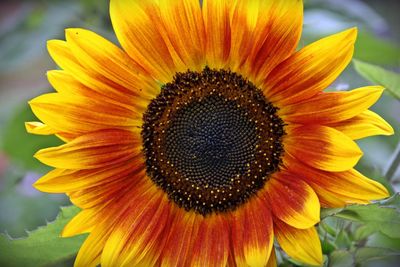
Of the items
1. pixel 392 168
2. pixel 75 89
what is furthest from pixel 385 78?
pixel 75 89

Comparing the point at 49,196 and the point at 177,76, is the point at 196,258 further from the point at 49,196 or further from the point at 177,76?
the point at 49,196

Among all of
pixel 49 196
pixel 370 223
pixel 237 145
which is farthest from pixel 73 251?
pixel 49 196

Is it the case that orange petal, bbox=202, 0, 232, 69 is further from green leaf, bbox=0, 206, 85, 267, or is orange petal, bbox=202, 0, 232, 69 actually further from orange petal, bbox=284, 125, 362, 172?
green leaf, bbox=0, 206, 85, 267

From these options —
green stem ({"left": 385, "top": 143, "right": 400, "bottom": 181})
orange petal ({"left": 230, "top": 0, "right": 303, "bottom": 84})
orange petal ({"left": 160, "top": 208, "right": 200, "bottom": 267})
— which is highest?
orange petal ({"left": 230, "top": 0, "right": 303, "bottom": 84})

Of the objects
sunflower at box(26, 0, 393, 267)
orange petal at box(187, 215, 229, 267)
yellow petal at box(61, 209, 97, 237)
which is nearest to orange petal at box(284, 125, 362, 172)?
sunflower at box(26, 0, 393, 267)

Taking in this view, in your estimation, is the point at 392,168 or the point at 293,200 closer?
the point at 293,200

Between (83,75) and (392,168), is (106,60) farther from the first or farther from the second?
(392,168)
